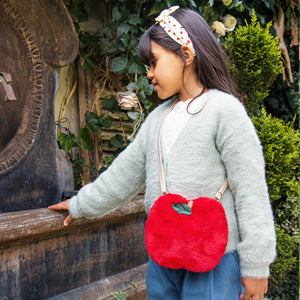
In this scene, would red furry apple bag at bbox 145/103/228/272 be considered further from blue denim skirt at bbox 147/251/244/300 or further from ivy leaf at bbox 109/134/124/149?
ivy leaf at bbox 109/134/124/149

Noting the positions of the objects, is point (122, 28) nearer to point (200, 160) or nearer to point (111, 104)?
point (111, 104)

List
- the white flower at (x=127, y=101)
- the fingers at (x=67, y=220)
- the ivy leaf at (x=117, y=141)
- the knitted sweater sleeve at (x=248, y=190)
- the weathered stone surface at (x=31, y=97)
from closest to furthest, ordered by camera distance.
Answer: the knitted sweater sleeve at (x=248, y=190), the fingers at (x=67, y=220), the weathered stone surface at (x=31, y=97), the white flower at (x=127, y=101), the ivy leaf at (x=117, y=141)

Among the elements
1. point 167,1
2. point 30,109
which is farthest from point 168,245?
point 167,1

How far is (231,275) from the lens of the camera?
44.2 inches

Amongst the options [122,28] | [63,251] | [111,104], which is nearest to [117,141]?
[111,104]

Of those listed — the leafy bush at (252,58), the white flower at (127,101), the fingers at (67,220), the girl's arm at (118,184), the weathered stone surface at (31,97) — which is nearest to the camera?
the girl's arm at (118,184)

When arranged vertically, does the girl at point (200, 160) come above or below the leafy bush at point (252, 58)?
below

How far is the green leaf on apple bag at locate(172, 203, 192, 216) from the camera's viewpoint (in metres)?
1.11

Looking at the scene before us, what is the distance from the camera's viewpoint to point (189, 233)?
108 centimetres

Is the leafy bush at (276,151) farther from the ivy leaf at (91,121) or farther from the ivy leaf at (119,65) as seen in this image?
the ivy leaf at (91,121)

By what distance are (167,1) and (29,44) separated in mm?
979

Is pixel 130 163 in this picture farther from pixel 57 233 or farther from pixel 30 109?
pixel 30 109

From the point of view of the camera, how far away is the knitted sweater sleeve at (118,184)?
1.42 meters

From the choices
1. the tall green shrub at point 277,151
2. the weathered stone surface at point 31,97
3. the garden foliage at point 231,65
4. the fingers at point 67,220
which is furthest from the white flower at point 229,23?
the fingers at point 67,220
